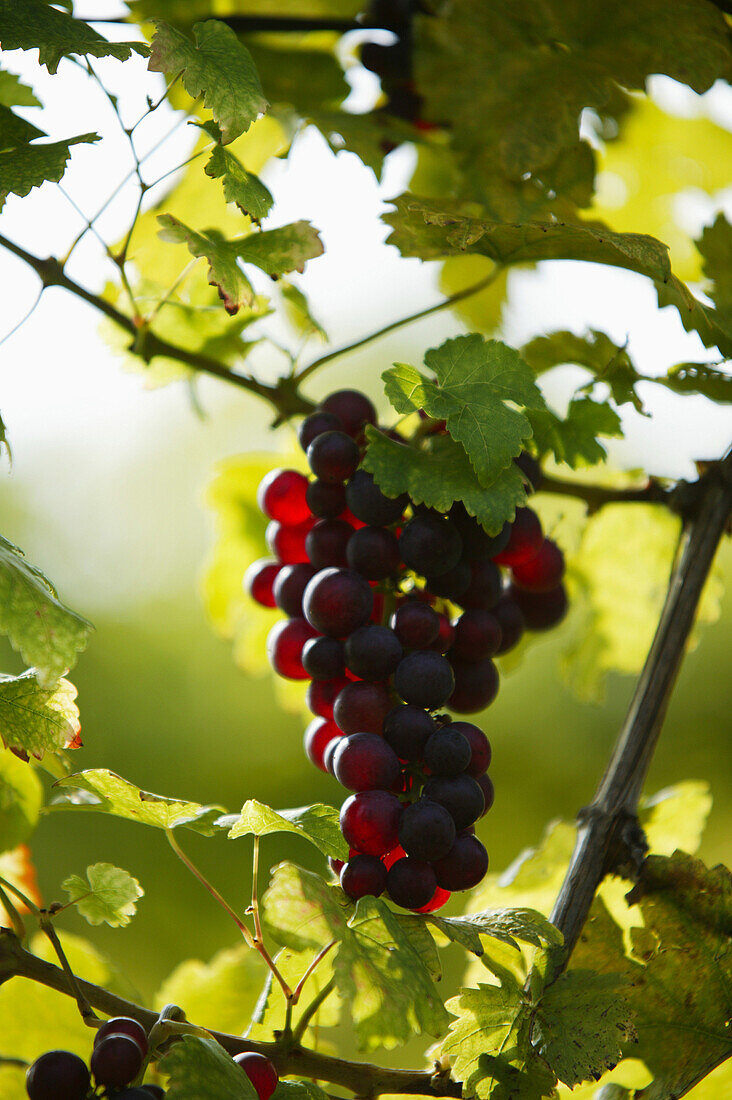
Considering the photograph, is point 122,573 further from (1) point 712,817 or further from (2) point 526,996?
(2) point 526,996

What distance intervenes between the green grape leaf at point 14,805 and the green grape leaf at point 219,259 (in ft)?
1.43

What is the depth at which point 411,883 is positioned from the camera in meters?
0.65

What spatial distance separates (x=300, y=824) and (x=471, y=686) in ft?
0.75

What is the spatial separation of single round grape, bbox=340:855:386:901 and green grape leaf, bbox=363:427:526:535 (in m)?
0.26

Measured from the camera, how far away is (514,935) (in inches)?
24.7

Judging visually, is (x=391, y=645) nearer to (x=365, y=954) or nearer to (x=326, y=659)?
(x=326, y=659)

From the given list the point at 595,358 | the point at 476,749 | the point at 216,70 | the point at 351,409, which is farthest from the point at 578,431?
the point at 216,70

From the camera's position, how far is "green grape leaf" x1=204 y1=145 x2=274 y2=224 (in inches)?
26.5

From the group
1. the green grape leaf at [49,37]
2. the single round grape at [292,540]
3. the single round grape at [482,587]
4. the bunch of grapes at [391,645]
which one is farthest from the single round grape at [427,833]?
the green grape leaf at [49,37]

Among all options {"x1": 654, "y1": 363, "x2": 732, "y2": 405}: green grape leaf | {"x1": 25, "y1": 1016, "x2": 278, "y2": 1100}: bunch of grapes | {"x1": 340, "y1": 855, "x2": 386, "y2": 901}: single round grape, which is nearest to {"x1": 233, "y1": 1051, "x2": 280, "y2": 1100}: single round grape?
{"x1": 25, "y1": 1016, "x2": 278, "y2": 1100}: bunch of grapes

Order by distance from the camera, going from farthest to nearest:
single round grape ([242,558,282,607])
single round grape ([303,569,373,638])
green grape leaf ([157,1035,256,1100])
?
single round grape ([242,558,282,607]) → single round grape ([303,569,373,638]) → green grape leaf ([157,1035,256,1100])

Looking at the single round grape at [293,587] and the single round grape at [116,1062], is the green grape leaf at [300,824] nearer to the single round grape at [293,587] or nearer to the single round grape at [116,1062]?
the single round grape at [116,1062]

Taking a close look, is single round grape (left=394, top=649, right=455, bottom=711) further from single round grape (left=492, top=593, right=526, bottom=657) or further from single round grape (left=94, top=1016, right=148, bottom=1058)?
single round grape (left=94, top=1016, right=148, bottom=1058)

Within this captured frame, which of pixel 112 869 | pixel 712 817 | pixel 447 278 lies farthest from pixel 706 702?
pixel 112 869
